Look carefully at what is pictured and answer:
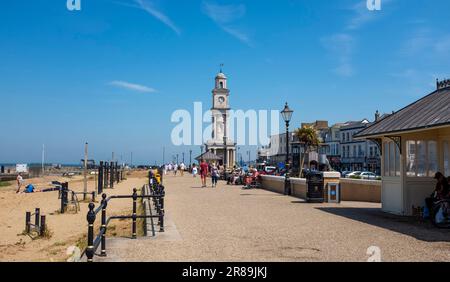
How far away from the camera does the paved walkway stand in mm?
8281

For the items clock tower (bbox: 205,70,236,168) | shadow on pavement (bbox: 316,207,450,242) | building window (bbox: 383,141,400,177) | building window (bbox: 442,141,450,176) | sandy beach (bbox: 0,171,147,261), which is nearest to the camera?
shadow on pavement (bbox: 316,207,450,242)

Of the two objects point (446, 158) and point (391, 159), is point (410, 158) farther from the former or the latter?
point (446, 158)

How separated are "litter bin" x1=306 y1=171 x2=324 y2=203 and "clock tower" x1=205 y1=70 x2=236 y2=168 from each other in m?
59.7

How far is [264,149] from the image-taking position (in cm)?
12988

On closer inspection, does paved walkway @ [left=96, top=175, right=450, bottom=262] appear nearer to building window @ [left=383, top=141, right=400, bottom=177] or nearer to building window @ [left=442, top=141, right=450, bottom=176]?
building window @ [left=383, top=141, right=400, bottom=177]

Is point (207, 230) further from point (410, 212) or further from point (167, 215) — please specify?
point (410, 212)

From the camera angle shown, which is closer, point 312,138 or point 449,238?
point 449,238

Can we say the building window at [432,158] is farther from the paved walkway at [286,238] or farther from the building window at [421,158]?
the paved walkway at [286,238]

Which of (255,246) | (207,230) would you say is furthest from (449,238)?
(207,230)

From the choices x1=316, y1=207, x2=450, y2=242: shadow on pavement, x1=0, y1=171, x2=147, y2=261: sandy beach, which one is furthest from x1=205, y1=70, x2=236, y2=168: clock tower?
x1=316, y1=207, x2=450, y2=242: shadow on pavement

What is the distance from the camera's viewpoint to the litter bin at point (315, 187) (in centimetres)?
1875

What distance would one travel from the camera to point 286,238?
33.4 feet

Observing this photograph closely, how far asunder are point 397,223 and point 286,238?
12.3ft

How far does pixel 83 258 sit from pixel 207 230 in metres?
4.05
